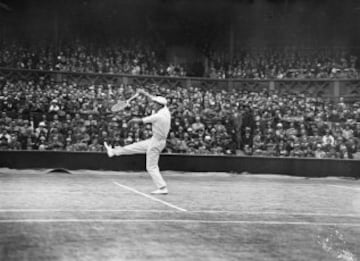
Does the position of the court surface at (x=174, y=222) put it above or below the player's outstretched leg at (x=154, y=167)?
below

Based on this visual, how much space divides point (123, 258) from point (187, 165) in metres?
8.94

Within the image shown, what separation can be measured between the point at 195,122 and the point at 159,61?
155 inches

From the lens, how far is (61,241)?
424 cm

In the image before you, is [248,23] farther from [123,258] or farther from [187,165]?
[187,165]

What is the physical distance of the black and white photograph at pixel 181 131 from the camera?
473 cm

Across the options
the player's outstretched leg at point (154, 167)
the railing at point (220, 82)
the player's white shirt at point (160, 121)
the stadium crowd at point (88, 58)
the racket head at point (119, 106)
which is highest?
the stadium crowd at point (88, 58)

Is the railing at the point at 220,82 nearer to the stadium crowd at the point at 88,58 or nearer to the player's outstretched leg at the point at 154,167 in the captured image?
the stadium crowd at the point at 88,58

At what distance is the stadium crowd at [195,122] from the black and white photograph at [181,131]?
0.10 feet

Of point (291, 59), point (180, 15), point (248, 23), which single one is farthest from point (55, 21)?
point (291, 59)

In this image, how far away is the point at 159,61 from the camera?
9.21 m

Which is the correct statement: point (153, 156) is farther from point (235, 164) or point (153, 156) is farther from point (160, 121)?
point (235, 164)

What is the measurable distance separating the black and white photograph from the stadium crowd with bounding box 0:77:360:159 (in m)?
0.03

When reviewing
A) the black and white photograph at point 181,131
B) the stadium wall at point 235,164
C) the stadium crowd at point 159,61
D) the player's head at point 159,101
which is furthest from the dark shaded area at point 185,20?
the stadium wall at point 235,164

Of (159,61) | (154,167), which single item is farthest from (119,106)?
(154,167)
